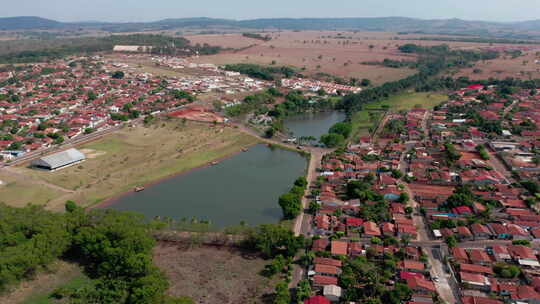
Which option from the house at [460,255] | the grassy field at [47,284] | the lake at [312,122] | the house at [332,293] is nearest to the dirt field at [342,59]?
the lake at [312,122]

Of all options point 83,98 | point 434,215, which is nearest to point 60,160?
point 83,98

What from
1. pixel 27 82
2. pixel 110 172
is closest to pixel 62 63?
pixel 27 82

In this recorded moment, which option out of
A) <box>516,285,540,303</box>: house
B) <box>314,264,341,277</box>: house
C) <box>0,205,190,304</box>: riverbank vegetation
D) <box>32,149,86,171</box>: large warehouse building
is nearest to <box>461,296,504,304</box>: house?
<box>516,285,540,303</box>: house

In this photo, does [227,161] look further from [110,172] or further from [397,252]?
[397,252]

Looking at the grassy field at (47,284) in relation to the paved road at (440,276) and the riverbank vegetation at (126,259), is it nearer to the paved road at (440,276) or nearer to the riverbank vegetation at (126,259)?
the riverbank vegetation at (126,259)

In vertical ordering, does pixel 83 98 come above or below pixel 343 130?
above

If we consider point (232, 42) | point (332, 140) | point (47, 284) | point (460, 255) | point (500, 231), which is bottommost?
point (47, 284)

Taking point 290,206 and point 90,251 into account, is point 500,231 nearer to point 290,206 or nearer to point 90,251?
point 290,206

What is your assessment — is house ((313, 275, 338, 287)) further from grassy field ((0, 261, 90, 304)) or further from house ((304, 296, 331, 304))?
grassy field ((0, 261, 90, 304))
